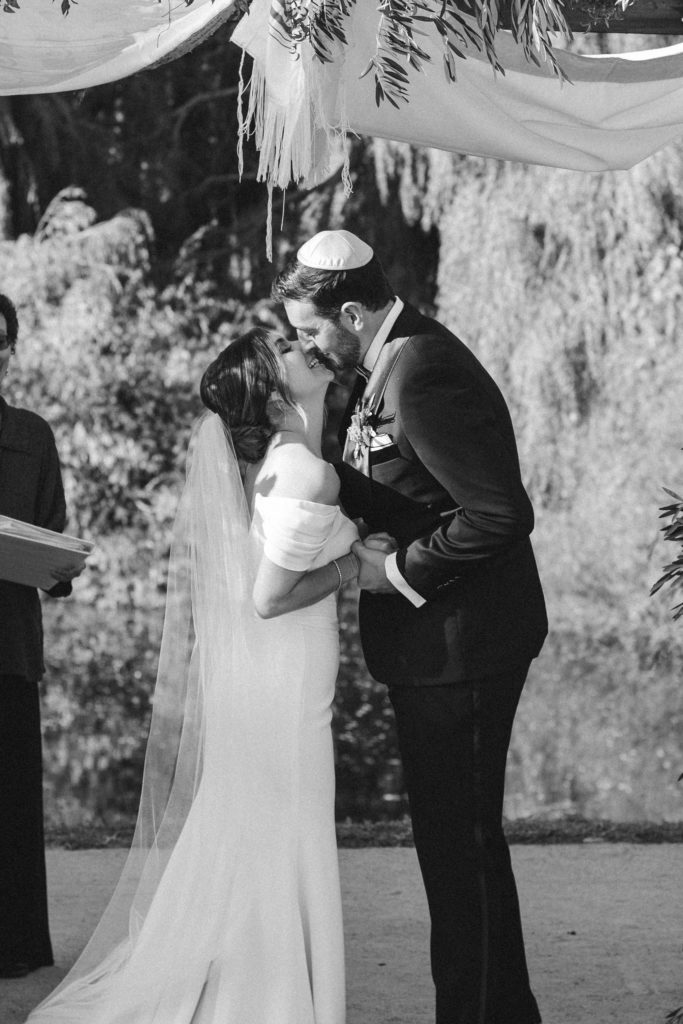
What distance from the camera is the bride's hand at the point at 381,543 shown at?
285 cm

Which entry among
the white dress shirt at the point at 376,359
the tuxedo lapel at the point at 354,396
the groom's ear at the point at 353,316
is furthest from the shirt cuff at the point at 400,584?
the groom's ear at the point at 353,316

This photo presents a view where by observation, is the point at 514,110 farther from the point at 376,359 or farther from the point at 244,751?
the point at 244,751

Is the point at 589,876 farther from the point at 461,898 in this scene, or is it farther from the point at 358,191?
the point at 358,191

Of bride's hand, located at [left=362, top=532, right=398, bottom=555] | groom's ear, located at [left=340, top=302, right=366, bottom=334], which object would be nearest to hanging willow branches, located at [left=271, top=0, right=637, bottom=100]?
groom's ear, located at [left=340, top=302, right=366, bottom=334]

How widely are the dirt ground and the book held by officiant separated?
109 centimetres

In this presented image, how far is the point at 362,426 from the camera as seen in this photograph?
285 cm

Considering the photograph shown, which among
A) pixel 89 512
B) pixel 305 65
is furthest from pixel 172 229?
pixel 305 65

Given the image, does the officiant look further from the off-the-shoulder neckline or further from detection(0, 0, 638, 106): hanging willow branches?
detection(0, 0, 638, 106): hanging willow branches

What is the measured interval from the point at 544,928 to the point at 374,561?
69.6 inches

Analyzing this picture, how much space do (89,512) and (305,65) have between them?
628 cm

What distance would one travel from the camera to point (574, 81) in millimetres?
3068

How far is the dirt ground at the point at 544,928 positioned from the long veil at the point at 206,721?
0.50 meters

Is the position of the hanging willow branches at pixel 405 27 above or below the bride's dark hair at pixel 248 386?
above

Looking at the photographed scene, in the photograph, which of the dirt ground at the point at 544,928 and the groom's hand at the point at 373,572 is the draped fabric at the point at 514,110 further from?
the dirt ground at the point at 544,928
